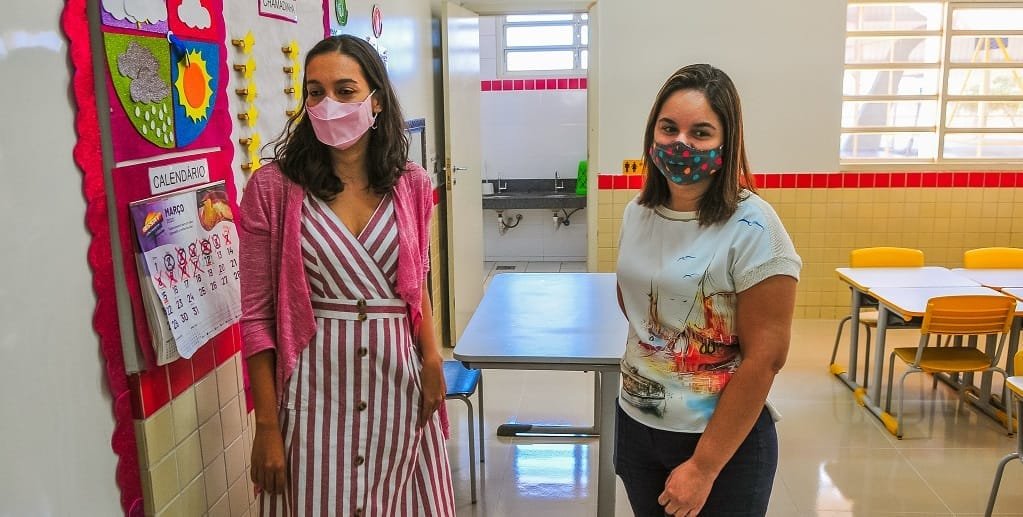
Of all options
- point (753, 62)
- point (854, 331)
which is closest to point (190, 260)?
point (854, 331)

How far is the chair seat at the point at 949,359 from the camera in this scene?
3658mm

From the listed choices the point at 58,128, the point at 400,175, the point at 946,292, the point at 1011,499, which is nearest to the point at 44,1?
the point at 58,128

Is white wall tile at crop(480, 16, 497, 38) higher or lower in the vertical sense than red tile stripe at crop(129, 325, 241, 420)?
higher

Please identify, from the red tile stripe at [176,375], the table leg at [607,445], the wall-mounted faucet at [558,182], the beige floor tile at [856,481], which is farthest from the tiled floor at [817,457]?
the wall-mounted faucet at [558,182]

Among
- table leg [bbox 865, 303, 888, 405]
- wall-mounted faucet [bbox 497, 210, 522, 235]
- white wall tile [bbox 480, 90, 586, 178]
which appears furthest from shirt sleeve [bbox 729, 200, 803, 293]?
wall-mounted faucet [bbox 497, 210, 522, 235]

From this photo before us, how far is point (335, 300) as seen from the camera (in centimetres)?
177

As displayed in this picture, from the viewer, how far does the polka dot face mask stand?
4.98 feet

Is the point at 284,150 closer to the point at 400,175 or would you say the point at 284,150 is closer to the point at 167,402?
the point at 400,175

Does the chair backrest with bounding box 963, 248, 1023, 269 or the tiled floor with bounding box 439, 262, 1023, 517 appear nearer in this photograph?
the tiled floor with bounding box 439, 262, 1023, 517

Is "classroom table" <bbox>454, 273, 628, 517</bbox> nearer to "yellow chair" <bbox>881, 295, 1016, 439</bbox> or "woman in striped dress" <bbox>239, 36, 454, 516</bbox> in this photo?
"woman in striped dress" <bbox>239, 36, 454, 516</bbox>

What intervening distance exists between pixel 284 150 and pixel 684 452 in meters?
1.07

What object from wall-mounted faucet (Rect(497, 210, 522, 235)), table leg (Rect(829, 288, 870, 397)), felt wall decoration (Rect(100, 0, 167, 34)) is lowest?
table leg (Rect(829, 288, 870, 397))

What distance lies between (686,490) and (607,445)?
4.08 ft

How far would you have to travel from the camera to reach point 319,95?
181 cm
